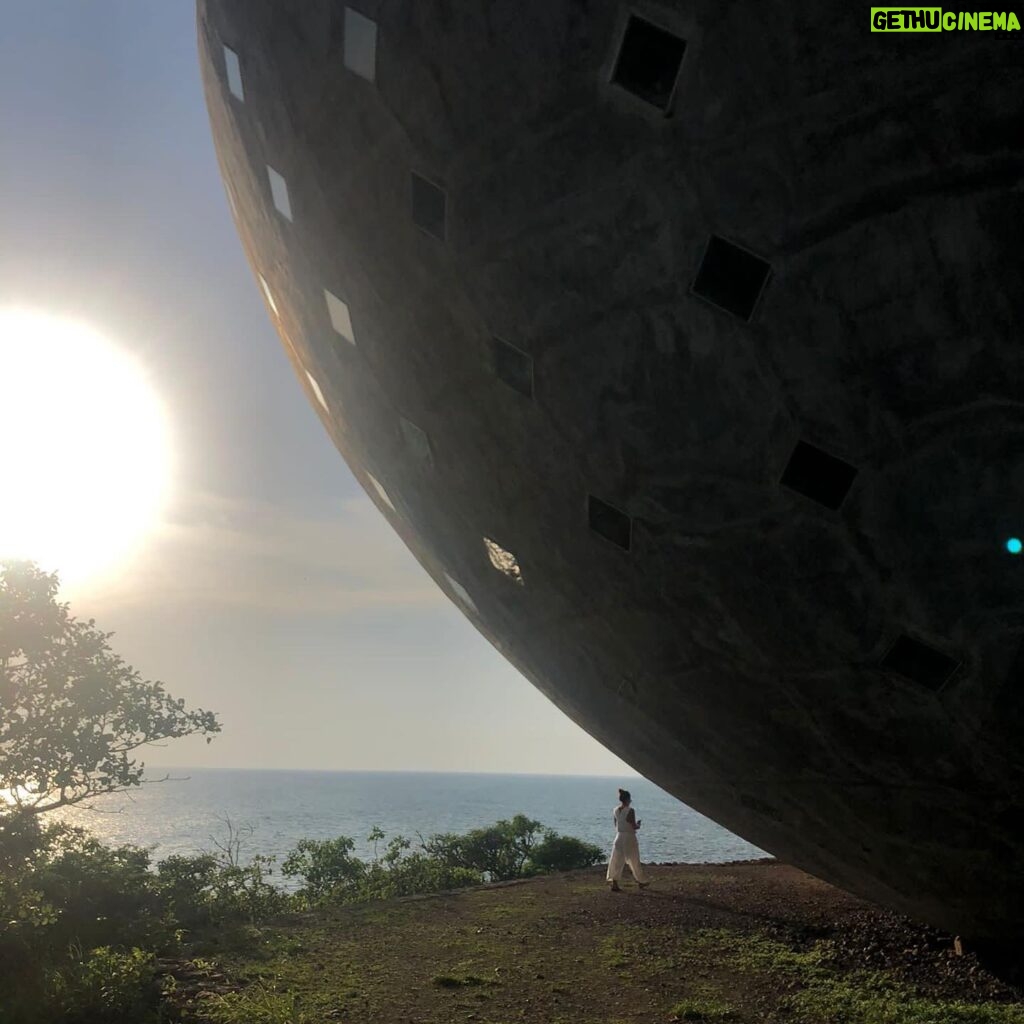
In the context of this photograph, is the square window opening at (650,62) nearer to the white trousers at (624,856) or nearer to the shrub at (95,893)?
the shrub at (95,893)

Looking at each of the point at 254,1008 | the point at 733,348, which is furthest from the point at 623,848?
the point at 733,348

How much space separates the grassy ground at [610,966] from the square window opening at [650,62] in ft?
21.8

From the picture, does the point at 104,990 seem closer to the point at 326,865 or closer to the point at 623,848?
the point at 623,848

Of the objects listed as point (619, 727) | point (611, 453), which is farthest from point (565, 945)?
point (611, 453)

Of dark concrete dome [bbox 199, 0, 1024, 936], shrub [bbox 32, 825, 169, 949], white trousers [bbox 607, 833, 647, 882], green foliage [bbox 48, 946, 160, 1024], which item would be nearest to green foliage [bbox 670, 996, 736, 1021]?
dark concrete dome [bbox 199, 0, 1024, 936]

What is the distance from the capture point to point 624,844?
1191 centimetres

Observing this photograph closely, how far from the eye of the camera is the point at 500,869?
17359 mm

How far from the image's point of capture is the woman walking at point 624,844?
11789 mm

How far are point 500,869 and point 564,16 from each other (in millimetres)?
17575

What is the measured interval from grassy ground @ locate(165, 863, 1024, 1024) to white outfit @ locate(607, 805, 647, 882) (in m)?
0.55

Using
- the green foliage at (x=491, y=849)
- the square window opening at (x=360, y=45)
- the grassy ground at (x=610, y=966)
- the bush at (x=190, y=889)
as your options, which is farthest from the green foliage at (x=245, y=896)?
the square window opening at (x=360, y=45)

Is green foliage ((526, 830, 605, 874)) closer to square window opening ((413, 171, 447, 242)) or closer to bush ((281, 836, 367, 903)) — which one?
bush ((281, 836, 367, 903))

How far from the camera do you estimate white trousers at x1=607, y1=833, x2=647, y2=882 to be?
1188 cm

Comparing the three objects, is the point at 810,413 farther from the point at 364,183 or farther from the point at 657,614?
the point at 364,183
